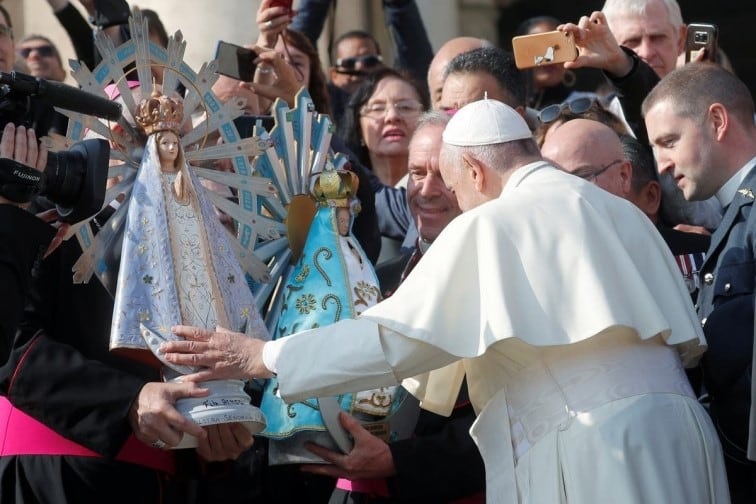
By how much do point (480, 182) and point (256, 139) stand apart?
0.79 metres

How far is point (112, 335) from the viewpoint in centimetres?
452

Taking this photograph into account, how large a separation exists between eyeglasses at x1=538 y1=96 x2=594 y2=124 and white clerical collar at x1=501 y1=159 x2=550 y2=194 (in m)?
1.33

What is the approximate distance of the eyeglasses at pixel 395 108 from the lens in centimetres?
686

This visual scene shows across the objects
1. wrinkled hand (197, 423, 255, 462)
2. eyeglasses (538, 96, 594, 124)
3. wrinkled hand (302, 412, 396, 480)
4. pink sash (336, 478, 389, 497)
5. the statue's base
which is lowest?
pink sash (336, 478, 389, 497)

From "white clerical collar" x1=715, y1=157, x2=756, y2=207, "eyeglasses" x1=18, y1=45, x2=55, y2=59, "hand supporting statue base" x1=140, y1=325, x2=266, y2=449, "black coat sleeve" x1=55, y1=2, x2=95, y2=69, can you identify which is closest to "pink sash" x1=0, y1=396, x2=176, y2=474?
"hand supporting statue base" x1=140, y1=325, x2=266, y2=449

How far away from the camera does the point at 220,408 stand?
454cm

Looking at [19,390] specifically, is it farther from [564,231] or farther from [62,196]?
[564,231]

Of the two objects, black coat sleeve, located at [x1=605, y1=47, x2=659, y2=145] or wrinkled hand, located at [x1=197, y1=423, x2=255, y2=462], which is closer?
wrinkled hand, located at [x1=197, y1=423, x2=255, y2=462]

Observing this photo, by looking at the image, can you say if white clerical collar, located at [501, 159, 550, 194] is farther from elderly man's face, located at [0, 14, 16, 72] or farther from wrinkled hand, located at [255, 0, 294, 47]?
elderly man's face, located at [0, 14, 16, 72]

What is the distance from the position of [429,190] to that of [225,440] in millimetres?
1515

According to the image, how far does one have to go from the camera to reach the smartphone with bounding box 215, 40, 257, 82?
5586 millimetres

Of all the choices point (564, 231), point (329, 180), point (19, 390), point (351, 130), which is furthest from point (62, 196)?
point (351, 130)

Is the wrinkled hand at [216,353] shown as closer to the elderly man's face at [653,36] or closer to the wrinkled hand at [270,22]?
the wrinkled hand at [270,22]

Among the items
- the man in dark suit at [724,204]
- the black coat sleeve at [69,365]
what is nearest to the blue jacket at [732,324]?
the man in dark suit at [724,204]
